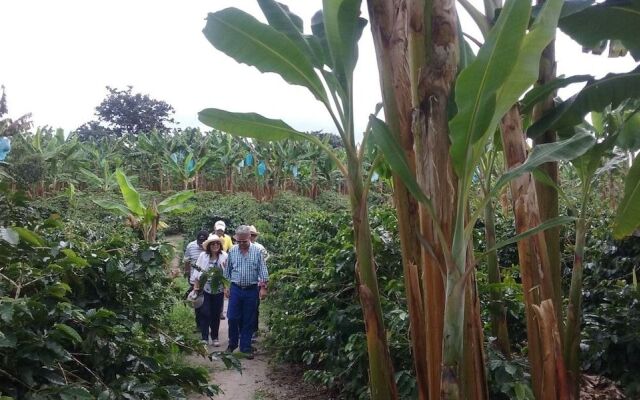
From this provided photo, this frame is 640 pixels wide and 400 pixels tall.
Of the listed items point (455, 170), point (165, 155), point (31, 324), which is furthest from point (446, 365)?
point (165, 155)

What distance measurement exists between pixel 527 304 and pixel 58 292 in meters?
2.17

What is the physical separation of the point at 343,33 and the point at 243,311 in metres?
4.94

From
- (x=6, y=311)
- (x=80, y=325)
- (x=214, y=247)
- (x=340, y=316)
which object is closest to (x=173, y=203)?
(x=214, y=247)

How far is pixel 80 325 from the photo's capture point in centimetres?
281

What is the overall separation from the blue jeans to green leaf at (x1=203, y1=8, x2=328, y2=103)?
431cm

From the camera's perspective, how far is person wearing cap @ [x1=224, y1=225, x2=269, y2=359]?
6.44m

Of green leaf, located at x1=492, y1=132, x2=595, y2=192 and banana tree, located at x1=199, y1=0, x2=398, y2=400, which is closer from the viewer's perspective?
green leaf, located at x1=492, y1=132, x2=595, y2=192

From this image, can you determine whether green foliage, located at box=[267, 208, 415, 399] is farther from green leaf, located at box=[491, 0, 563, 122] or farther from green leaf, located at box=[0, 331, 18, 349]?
green leaf, located at box=[0, 331, 18, 349]

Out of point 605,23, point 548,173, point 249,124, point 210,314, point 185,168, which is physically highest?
point 185,168

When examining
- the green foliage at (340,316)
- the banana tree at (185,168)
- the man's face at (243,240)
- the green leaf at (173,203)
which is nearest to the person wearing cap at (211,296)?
the man's face at (243,240)

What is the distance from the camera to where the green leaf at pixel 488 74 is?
1.58m

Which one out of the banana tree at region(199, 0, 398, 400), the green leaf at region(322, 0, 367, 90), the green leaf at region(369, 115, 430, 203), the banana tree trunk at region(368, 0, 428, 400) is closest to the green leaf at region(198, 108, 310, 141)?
the banana tree at region(199, 0, 398, 400)

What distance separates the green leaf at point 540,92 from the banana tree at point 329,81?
32.5 inches

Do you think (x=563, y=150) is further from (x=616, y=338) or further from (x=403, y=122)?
(x=616, y=338)
